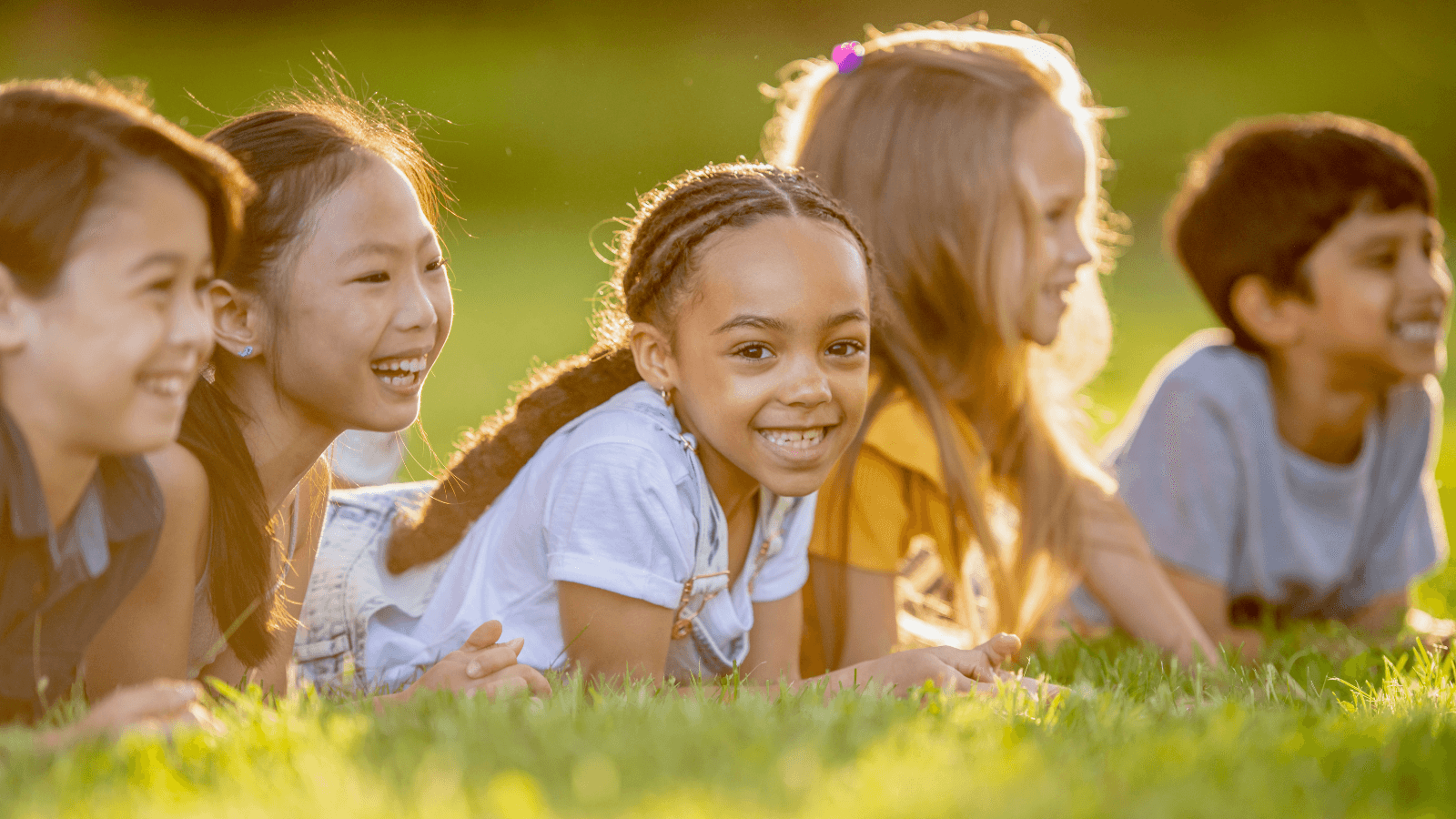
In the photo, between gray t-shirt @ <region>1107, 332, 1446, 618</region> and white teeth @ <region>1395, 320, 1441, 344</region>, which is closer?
white teeth @ <region>1395, 320, 1441, 344</region>

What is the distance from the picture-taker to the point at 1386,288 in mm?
4328

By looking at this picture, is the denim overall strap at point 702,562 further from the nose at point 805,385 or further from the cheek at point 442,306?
the cheek at point 442,306

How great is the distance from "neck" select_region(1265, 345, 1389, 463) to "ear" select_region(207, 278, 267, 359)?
3.56 metres

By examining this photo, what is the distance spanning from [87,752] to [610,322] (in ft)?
5.41

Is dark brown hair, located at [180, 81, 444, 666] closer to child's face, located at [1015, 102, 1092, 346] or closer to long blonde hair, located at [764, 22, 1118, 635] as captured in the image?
long blonde hair, located at [764, 22, 1118, 635]

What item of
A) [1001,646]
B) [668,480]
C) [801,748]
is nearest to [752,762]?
[801,748]

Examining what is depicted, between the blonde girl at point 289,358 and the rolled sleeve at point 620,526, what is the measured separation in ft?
0.80

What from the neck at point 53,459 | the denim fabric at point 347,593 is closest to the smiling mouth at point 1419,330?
the denim fabric at point 347,593

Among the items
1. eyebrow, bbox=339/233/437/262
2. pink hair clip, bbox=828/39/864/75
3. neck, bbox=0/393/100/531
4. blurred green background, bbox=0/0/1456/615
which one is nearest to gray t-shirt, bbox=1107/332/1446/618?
pink hair clip, bbox=828/39/864/75

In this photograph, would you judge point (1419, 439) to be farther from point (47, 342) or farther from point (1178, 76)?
point (1178, 76)

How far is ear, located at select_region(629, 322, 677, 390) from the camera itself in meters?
2.90

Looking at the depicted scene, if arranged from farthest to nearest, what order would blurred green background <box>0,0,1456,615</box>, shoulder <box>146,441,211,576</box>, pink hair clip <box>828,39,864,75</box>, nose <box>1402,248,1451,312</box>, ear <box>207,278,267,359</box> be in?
blurred green background <box>0,0,1456,615</box> < nose <box>1402,248,1451,312</box> < pink hair clip <box>828,39,864,75</box> < ear <box>207,278,267,359</box> < shoulder <box>146,441,211,576</box>

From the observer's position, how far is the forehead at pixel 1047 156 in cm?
372

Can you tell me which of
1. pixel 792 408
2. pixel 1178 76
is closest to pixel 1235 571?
pixel 792 408
